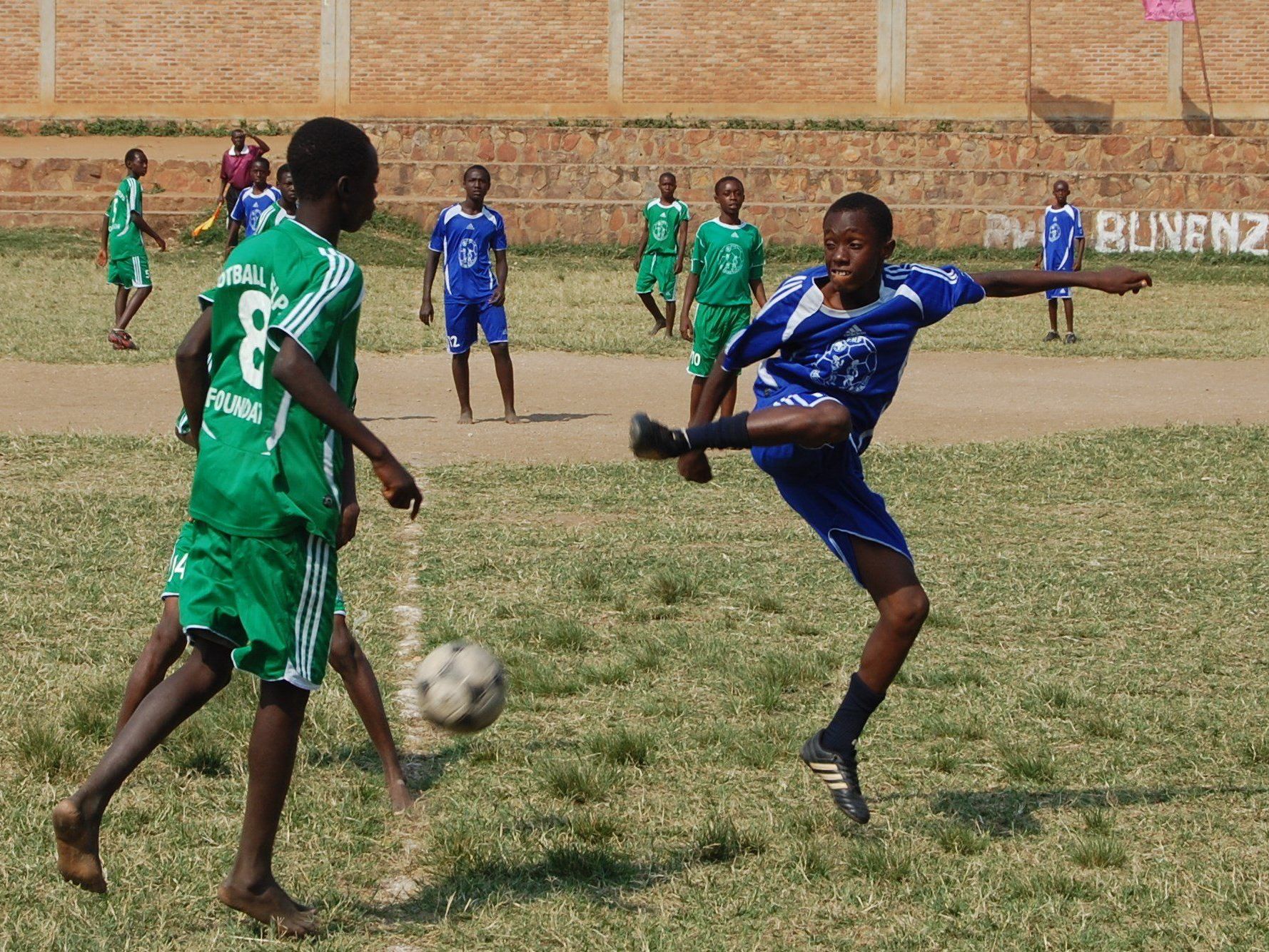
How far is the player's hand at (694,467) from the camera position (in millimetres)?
4660

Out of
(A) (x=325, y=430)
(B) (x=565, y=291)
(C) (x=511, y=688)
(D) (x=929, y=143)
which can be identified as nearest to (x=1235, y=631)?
(C) (x=511, y=688)

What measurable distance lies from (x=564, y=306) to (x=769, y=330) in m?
16.0

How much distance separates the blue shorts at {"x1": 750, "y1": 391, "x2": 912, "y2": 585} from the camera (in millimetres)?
4664

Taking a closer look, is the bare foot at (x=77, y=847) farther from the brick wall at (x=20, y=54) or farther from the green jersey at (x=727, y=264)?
the brick wall at (x=20, y=54)

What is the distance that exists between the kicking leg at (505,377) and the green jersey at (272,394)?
332 inches

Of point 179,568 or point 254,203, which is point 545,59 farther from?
point 179,568

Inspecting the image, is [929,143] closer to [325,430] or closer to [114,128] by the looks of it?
[114,128]

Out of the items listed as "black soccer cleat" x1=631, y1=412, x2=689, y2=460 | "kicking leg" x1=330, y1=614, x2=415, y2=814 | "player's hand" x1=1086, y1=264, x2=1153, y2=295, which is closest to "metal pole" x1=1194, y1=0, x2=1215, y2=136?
"player's hand" x1=1086, y1=264, x2=1153, y2=295

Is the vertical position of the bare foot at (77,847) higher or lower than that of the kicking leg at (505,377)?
lower

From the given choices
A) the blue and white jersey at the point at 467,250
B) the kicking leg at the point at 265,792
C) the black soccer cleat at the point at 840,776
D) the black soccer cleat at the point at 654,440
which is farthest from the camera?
the blue and white jersey at the point at 467,250

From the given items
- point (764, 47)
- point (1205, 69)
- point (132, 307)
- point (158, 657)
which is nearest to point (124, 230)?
point (132, 307)

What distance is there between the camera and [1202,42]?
3462 centimetres

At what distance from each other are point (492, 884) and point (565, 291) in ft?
59.1

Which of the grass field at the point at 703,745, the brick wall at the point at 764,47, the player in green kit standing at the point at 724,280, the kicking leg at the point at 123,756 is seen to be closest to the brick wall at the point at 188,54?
the brick wall at the point at 764,47
